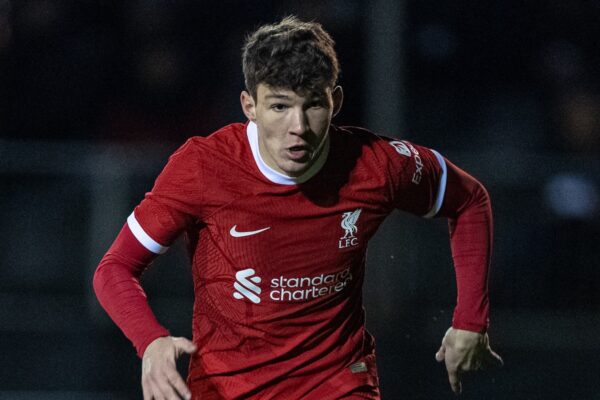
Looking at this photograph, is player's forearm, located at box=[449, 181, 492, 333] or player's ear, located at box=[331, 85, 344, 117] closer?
player's ear, located at box=[331, 85, 344, 117]

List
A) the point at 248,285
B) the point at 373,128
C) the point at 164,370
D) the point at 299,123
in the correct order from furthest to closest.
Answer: the point at 373,128 < the point at 248,285 < the point at 299,123 < the point at 164,370

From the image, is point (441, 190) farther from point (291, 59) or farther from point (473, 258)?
point (291, 59)

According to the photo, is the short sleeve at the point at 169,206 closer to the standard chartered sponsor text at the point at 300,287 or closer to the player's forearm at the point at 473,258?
the standard chartered sponsor text at the point at 300,287

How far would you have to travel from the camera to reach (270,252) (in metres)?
2.82

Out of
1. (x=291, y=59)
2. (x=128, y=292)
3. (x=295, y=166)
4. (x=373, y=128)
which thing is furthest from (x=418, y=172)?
(x=373, y=128)

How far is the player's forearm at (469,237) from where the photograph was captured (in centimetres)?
307

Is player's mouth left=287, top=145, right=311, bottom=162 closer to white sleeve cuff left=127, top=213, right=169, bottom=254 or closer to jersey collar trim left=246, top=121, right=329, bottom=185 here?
jersey collar trim left=246, top=121, right=329, bottom=185

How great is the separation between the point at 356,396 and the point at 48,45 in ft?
15.8

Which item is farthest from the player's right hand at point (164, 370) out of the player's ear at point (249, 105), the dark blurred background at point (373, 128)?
the dark blurred background at point (373, 128)

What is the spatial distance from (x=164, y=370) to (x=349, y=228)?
0.74 metres

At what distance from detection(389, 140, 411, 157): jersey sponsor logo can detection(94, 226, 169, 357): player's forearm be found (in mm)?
764

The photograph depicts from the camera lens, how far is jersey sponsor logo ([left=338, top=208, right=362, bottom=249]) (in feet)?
9.43

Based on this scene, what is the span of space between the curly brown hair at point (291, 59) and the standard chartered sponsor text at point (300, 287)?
1.69ft

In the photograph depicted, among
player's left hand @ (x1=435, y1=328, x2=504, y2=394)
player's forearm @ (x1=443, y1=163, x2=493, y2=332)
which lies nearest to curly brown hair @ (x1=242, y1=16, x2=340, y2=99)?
player's forearm @ (x1=443, y1=163, x2=493, y2=332)
